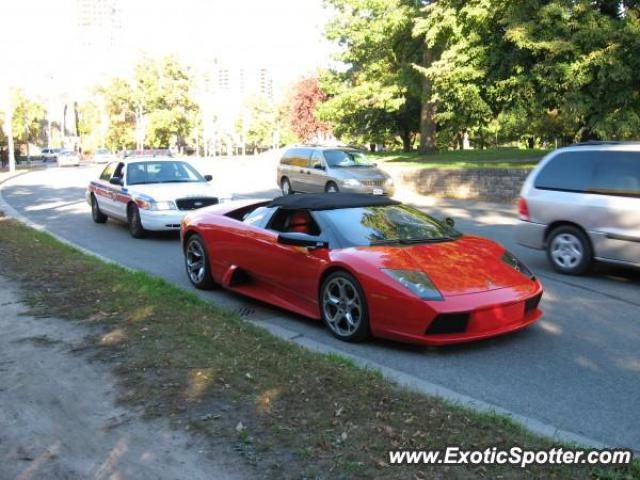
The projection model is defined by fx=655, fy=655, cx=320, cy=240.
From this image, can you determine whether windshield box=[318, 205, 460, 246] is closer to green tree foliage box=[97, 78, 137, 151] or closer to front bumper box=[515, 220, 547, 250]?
front bumper box=[515, 220, 547, 250]

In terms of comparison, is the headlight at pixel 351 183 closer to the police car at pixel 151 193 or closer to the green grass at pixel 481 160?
the green grass at pixel 481 160

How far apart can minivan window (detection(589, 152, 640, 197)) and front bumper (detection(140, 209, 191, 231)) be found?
718 cm

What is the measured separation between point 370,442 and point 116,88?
90263 millimetres

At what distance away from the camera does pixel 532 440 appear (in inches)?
142

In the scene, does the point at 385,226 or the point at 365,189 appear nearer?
the point at 385,226

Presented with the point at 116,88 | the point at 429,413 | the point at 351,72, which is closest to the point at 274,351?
the point at 429,413

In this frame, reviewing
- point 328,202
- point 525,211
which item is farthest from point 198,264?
point 525,211

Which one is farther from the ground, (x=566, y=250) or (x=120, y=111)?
(x=120, y=111)

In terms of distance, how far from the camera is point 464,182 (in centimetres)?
2014

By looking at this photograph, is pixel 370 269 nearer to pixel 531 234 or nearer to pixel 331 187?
pixel 531 234

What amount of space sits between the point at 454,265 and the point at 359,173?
14122 mm

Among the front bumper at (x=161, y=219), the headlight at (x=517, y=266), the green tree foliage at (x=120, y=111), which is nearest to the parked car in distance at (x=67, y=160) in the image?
the green tree foliage at (x=120, y=111)

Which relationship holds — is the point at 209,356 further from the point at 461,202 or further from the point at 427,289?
the point at 461,202

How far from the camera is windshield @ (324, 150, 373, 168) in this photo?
20.3 m
